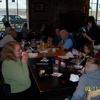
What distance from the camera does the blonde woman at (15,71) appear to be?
11.6 feet

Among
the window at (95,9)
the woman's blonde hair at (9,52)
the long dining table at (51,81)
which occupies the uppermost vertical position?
the window at (95,9)

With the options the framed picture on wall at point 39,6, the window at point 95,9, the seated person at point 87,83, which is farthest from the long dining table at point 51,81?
the window at point 95,9

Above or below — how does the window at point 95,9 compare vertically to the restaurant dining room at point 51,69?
above

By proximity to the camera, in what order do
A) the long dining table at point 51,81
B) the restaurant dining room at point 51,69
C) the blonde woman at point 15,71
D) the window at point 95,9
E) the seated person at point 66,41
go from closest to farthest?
the restaurant dining room at point 51,69 < the long dining table at point 51,81 < the blonde woman at point 15,71 < the seated person at point 66,41 < the window at point 95,9

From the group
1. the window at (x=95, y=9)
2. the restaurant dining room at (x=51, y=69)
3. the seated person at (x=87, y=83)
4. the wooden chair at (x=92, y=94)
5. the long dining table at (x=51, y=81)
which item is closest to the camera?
the wooden chair at (x=92, y=94)

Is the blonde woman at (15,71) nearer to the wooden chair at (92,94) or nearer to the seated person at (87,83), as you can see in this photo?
the seated person at (87,83)

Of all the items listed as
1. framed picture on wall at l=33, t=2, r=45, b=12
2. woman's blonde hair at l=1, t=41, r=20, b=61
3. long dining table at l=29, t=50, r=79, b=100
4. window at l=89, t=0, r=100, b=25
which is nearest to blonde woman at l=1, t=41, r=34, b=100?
woman's blonde hair at l=1, t=41, r=20, b=61

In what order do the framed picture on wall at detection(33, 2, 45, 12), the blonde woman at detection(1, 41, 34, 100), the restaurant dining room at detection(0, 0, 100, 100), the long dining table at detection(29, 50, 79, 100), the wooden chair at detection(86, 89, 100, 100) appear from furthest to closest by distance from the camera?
the framed picture on wall at detection(33, 2, 45, 12) → the blonde woman at detection(1, 41, 34, 100) → the long dining table at detection(29, 50, 79, 100) → the restaurant dining room at detection(0, 0, 100, 100) → the wooden chair at detection(86, 89, 100, 100)

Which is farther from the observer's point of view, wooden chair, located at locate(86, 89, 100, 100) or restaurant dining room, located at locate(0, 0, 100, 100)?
restaurant dining room, located at locate(0, 0, 100, 100)

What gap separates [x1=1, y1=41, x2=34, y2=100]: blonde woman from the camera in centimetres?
353

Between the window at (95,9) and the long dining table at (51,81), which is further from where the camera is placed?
the window at (95,9)

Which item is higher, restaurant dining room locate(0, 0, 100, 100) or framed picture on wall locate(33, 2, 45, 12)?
framed picture on wall locate(33, 2, 45, 12)

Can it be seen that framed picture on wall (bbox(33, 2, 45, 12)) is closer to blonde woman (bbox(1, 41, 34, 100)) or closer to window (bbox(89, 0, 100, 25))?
window (bbox(89, 0, 100, 25))

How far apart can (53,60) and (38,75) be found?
65cm
